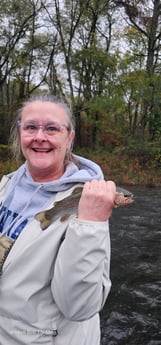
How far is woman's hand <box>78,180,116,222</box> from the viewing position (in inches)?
69.8

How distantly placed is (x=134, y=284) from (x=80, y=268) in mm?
4873

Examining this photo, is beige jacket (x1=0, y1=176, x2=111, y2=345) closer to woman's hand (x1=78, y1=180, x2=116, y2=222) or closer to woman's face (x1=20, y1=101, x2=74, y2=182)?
woman's hand (x1=78, y1=180, x2=116, y2=222)

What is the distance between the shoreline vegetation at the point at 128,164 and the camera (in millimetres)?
17672

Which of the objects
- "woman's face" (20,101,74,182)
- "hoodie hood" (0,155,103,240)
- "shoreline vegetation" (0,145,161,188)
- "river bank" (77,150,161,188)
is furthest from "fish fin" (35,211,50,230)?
"river bank" (77,150,161,188)

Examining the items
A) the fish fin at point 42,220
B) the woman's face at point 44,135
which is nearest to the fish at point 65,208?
the fish fin at point 42,220

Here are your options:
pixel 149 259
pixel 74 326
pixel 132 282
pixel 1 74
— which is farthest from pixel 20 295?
pixel 1 74

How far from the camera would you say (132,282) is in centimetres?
634

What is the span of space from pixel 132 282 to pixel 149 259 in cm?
118

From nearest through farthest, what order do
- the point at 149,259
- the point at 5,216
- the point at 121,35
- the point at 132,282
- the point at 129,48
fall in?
the point at 5,216, the point at 132,282, the point at 149,259, the point at 129,48, the point at 121,35

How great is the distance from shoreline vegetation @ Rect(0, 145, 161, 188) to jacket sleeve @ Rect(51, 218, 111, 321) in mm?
15406

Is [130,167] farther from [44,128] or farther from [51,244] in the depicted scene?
[51,244]

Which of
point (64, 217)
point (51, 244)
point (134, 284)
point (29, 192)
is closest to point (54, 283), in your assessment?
point (51, 244)

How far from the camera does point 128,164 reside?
64.6 ft

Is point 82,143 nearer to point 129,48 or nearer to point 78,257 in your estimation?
point 129,48
